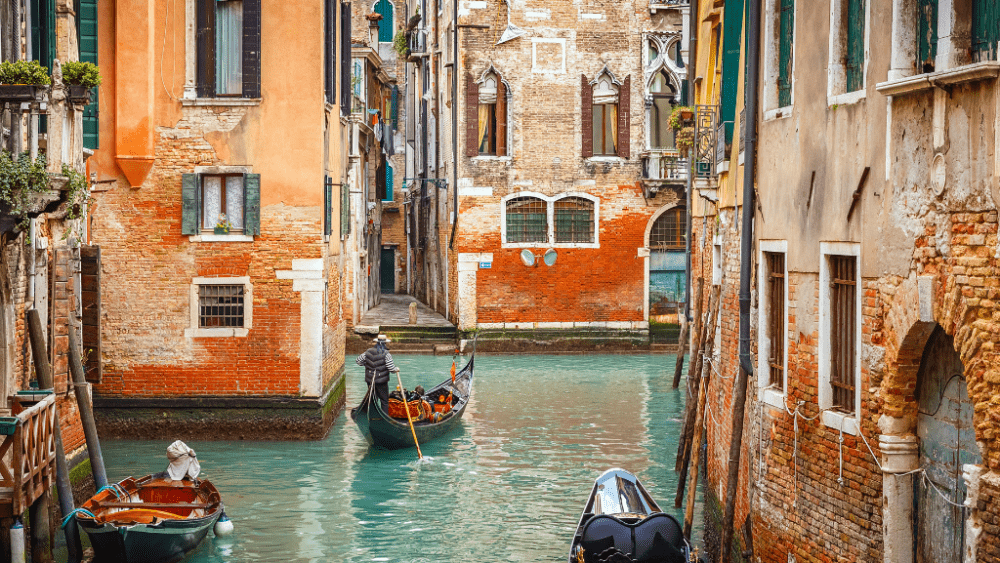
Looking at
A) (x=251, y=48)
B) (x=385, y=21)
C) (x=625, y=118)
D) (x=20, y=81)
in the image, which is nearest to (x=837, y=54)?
(x=20, y=81)

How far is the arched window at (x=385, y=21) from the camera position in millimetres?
35219

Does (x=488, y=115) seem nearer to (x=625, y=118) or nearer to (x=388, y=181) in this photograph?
(x=625, y=118)

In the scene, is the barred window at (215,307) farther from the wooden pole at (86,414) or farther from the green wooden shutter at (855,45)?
the green wooden shutter at (855,45)

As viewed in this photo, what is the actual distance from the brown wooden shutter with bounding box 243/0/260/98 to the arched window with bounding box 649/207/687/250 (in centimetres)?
1186

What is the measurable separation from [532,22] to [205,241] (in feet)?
37.5

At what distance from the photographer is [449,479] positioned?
12281 millimetres

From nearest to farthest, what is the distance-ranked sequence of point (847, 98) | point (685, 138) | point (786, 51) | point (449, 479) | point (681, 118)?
1. point (847, 98)
2. point (786, 51)
3. point (449, 479)
4. point (685, 138)
5. point (681, 118)

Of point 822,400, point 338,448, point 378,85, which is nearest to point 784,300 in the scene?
point 822,400

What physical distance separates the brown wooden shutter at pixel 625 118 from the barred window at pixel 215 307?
11588mm

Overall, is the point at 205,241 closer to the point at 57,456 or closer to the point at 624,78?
the point at 57,456

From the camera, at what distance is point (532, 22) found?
2292cm

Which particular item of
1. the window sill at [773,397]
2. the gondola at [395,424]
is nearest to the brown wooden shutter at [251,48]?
the gondola at [395,424]

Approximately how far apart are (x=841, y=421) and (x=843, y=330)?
52cm

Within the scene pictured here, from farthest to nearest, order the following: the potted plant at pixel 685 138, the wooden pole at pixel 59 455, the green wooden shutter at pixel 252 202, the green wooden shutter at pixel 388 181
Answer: the green wooden shutter at pixel 388 181, the green wooden shutter at pixel 252 202, the potted plant at pixel 685 138, the wooden pole at pixel 59 455
